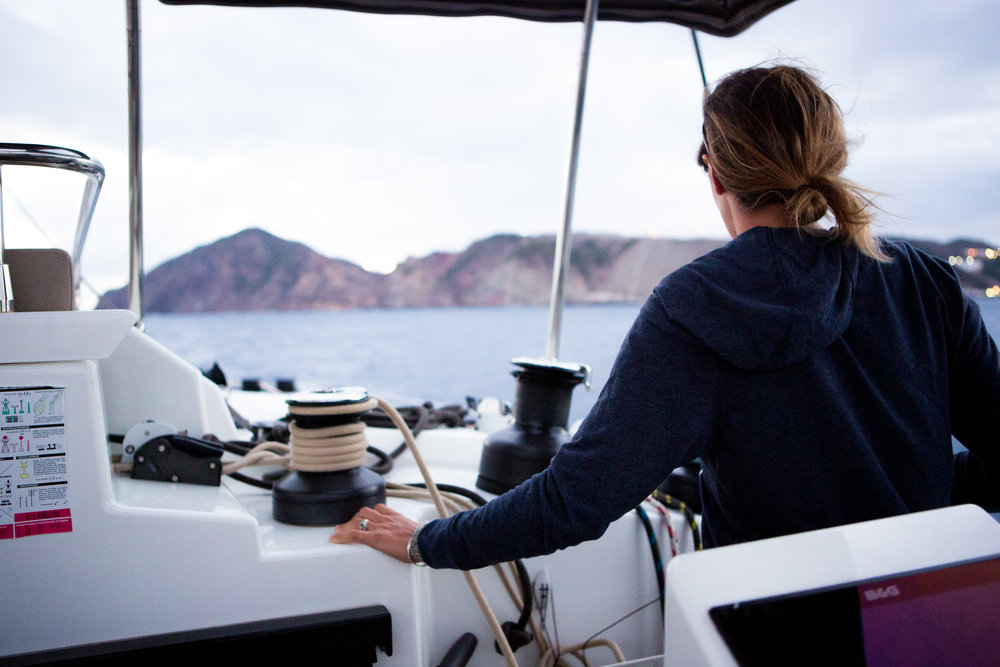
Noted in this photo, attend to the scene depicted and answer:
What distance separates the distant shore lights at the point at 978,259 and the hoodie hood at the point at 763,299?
32.3 inches

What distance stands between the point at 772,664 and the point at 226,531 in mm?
730

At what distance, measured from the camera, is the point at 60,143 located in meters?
1.05

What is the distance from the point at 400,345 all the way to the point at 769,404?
2399 cm

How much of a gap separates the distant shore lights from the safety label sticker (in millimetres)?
1575

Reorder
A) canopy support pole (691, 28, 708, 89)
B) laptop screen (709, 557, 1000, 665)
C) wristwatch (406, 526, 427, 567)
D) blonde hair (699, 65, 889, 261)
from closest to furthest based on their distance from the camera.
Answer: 1. laptop screen (709, 557, 1000, 665)
2. blonde hair (699, 65, 889, 261)
3. wristwatch (406, 526, 427, 567)
4. canopy support pole (691, 28, 708, 89)

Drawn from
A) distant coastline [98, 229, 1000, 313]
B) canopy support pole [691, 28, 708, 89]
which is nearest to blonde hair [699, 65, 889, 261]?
canopy support pole [691, 28, 708, 89]

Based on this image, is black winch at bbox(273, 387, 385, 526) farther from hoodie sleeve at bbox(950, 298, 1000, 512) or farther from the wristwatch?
hoodie sleeve at bbox(950, 298, 1000, 512)

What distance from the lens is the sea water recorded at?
14.0 meters

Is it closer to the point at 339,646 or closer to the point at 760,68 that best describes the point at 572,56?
the point at 760,68

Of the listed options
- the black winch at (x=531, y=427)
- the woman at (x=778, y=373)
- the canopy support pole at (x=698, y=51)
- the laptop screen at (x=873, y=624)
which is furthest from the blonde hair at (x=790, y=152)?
the canopy support pole at (x=698, y=51)

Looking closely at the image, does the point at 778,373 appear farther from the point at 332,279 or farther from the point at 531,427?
the point at 332,279

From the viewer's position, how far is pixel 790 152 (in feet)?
2.75

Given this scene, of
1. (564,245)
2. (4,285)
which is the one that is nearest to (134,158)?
(4,285)

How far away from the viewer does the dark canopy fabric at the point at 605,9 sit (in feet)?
5.39
